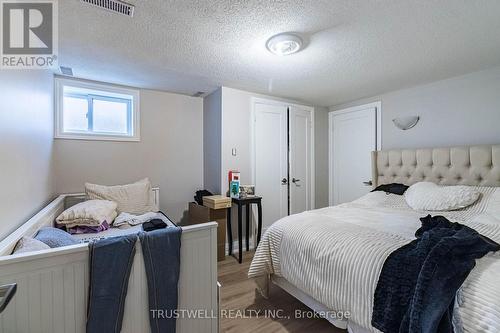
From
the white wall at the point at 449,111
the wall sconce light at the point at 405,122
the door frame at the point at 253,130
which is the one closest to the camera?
the white wall at the point at 449,111

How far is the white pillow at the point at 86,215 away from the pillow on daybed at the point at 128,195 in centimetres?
34

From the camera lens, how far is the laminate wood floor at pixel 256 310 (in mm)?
→ 1743

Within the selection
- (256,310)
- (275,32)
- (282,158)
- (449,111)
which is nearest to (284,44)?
(275,32)

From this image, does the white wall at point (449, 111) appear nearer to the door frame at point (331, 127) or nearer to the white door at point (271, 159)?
the door frame at point (331, 127)

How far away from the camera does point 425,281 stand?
3.63ft

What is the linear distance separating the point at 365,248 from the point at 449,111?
2.53m

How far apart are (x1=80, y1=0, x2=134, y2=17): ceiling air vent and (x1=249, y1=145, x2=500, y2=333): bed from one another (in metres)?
1.97

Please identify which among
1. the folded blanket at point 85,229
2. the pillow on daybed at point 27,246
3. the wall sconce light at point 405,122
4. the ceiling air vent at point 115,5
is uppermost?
the ceiling air vent at point 115,5

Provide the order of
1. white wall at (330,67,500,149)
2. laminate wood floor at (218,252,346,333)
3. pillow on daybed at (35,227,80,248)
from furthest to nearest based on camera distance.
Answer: white wall at (330,67,500,149)
laminate wood floor at (218,252,346,333)
pillow on daybed at (35,227,80,248)

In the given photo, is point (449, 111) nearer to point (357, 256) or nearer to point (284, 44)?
point (284, 44)

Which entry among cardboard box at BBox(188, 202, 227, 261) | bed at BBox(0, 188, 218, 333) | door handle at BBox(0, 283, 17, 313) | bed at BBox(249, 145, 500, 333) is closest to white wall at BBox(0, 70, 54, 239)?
bed at BBox(0, 188, 218, 333)

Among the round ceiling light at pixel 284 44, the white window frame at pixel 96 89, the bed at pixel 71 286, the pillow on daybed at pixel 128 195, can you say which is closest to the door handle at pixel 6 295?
the bed at pixel 71 286

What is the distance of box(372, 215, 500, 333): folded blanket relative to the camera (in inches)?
41.1

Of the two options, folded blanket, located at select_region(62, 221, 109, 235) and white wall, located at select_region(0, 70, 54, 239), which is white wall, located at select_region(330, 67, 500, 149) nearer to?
folded blanket, located at select_region(62, 221, 109, 235)
